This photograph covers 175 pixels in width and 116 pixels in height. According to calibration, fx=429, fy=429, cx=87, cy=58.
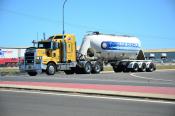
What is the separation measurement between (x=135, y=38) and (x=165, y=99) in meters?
32.1

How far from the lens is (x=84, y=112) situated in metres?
13.1

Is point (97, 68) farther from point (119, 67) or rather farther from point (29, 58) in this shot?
point (29, 58)

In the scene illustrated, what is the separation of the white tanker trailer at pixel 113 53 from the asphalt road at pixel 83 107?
24.9 metres

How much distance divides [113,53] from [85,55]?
3512mm

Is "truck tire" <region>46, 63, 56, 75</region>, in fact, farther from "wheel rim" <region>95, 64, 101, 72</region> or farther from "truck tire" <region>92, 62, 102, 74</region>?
"wheel rim" <region>95, 64, 101, 72</region>

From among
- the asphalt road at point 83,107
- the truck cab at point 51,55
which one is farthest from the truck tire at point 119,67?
Result: the asphalt road at point 83,107

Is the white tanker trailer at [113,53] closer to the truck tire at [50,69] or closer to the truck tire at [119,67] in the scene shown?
the truck tire at [119,67]

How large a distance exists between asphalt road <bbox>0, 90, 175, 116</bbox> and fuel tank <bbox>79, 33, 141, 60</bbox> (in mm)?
25466

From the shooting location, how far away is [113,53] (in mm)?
44938

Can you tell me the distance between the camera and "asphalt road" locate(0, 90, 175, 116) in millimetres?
13023

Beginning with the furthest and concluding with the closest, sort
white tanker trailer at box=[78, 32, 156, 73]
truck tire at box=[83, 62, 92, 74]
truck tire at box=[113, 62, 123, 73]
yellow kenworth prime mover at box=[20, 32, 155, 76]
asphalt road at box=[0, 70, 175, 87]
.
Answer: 1. truck tire at box=[113, 62, 123, 73]
2. white tanker trailer at box=[78, 32, 156, 73]
3. truck tire at box=[83, 62, 92, 74]
4. yellow kenworth prime mover at box=[20, 32, 155, 76]
5. asphalt road at box=[0, 70, 175, 87]

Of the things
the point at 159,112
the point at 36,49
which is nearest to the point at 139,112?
the point at 159,112

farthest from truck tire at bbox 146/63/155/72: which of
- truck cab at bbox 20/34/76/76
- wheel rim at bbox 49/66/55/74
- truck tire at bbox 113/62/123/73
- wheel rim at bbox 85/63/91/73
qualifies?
wheel rim at bbox 49/66/55/74

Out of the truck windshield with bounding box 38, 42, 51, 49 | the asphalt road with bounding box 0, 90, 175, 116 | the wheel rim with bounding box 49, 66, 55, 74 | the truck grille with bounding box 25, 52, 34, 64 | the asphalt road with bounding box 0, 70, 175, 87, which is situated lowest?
the asphalt road with bounding box 0, 90, 175, 116
